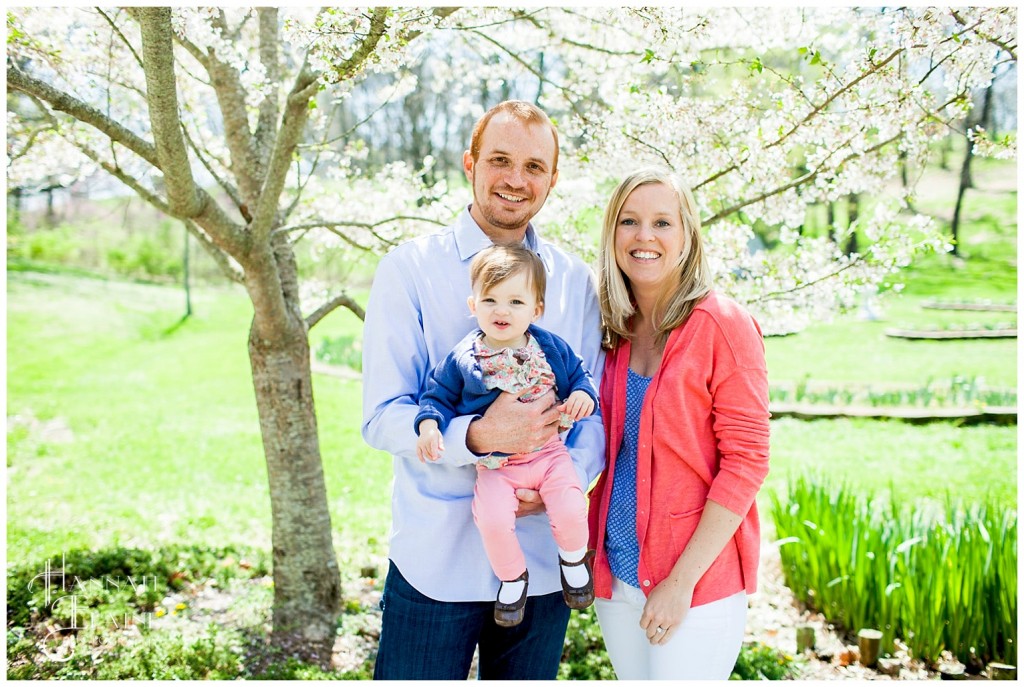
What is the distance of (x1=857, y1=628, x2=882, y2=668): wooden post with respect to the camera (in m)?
3.31

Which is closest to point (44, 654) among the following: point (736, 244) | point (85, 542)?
point (85, 542)

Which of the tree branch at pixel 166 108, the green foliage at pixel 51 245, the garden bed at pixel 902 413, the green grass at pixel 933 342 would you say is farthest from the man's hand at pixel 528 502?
the green foliage at pixel 51 245

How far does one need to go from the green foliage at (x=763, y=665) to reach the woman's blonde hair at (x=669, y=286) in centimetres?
195

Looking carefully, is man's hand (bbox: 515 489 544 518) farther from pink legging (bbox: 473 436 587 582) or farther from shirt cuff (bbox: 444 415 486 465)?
shirt cuff (bbox: 444 415 486 465)

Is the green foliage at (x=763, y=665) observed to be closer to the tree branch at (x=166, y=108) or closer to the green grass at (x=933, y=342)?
the tree branch at (x=166, y=108)

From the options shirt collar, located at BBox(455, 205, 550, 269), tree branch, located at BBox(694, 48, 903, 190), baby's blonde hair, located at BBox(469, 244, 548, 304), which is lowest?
baby's blonde hair, located at BBox(469, 244, 548, 304)

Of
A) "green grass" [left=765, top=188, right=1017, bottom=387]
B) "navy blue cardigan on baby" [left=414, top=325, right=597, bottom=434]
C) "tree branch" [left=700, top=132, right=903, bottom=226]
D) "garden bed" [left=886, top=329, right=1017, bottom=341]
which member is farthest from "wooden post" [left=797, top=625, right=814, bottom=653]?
"garden bed" [left=886, top=329, right=1017, bottom=341]

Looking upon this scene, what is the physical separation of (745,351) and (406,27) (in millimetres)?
1491

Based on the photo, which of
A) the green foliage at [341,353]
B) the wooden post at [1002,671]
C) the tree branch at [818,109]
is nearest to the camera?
the tree branch at [818,109]

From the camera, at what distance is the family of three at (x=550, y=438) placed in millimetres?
1761

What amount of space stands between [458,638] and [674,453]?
70 cm

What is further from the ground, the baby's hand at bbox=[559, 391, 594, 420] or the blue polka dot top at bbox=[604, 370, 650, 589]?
the baby's hand at bbox=[559, 391, 594, 420]

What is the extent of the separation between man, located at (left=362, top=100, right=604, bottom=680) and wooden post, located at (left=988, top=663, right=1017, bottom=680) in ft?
7.01

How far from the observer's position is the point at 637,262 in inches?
74.7
